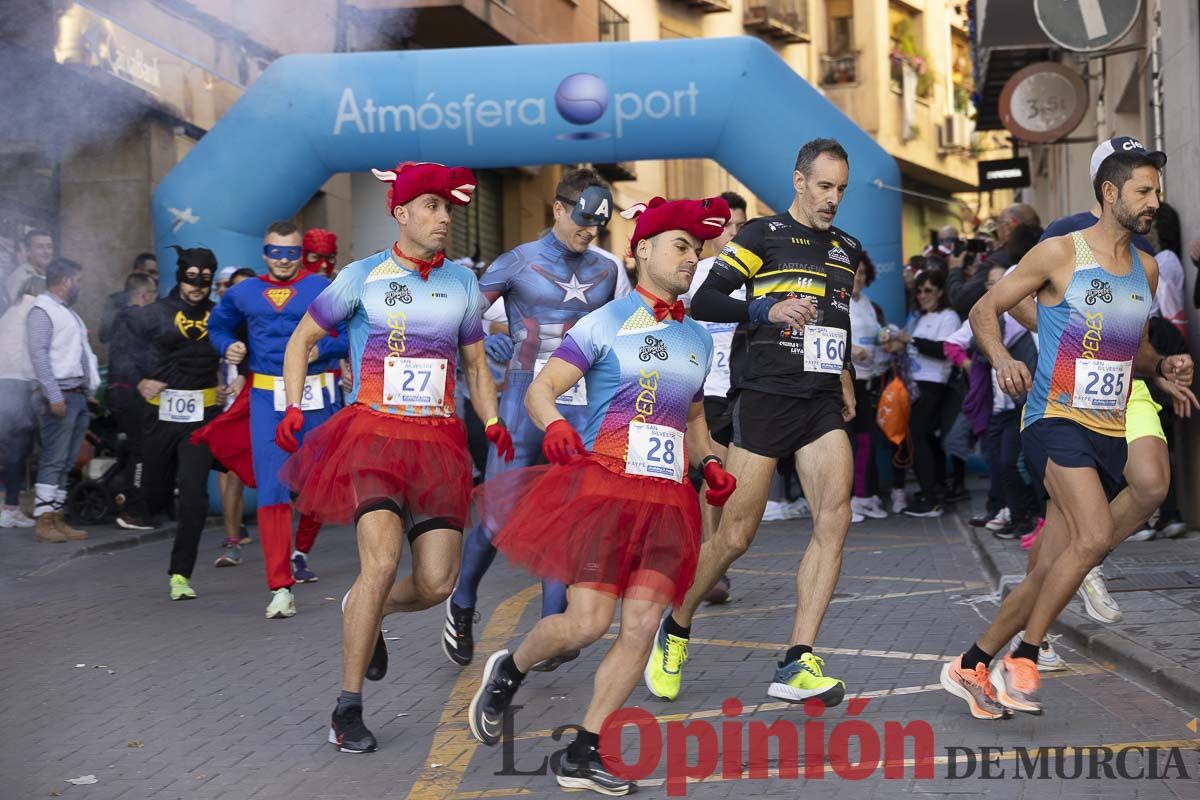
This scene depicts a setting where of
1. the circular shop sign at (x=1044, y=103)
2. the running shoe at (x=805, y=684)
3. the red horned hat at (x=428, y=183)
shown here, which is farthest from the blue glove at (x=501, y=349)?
the circular shop sign at (x=1044, y=103)

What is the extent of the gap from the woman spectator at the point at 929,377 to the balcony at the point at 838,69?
109ft

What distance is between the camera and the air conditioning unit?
4781cm

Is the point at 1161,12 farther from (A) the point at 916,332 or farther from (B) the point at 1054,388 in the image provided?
(B) the point at 1054,388

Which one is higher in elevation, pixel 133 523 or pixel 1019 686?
pixel 133 523

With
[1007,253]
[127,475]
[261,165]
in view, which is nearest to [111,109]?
[261,165]

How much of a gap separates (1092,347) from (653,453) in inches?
68.5

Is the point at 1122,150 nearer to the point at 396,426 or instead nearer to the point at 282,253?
the point at 396,426

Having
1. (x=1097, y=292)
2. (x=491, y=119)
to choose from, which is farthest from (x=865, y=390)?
(x=1097, y=292)

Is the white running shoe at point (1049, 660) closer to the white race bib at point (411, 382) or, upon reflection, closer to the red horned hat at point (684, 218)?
the red horned hat at point (684, 218)

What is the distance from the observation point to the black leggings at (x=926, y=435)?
13.8 m

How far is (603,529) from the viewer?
17.6 ft

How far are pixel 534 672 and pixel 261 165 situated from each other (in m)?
8.19

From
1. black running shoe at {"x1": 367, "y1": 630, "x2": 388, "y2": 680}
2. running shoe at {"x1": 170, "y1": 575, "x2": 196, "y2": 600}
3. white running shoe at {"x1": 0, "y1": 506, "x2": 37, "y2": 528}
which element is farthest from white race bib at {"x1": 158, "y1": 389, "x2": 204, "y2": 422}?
black running shoe at {"x1": 367, "y1": 630, "x2": 388, "y2": 680}

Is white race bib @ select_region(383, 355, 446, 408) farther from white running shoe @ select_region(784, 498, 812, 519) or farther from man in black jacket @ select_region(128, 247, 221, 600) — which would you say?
white running shoe @ select_region(784, 498, 812, 519)
